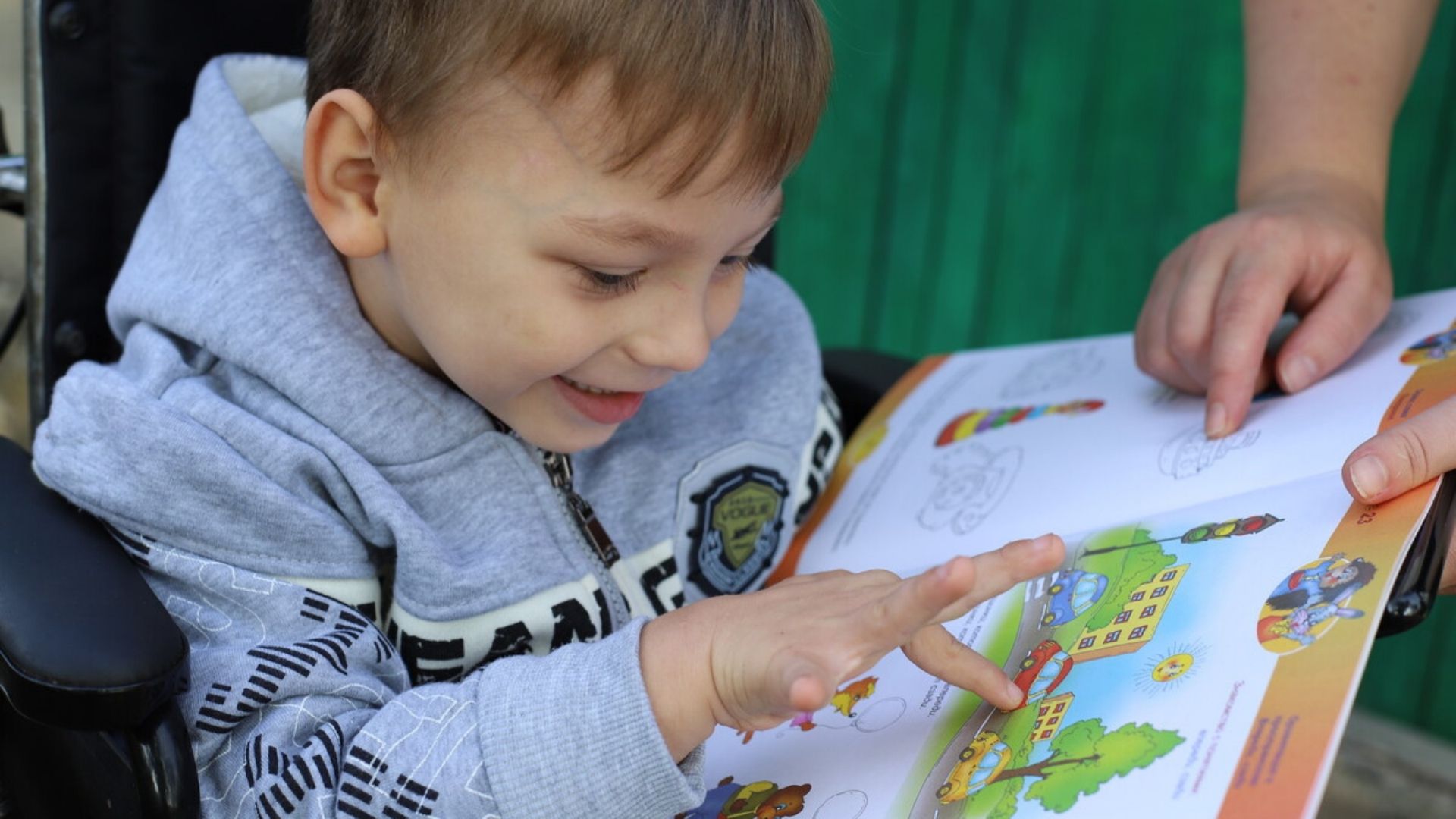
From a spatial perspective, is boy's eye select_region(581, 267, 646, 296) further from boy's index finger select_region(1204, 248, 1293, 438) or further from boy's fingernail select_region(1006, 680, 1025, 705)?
boy's index finger select_region(1204, 248, 1293, 438)

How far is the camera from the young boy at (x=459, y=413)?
841 mm

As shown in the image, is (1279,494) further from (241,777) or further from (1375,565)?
(241,777)

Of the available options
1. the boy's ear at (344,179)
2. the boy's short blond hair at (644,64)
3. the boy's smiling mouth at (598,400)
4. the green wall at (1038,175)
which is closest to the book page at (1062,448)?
the boy's smiling mouth at (598,400)

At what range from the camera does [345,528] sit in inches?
38.6

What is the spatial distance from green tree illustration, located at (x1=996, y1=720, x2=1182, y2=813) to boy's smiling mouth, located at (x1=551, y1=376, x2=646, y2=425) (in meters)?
0.40

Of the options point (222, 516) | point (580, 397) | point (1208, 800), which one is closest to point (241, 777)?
point (222, 516)

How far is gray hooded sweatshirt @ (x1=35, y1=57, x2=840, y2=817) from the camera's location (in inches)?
33.3

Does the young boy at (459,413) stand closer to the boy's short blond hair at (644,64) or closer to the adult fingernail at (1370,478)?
the boy's short blond hair at (644,64)

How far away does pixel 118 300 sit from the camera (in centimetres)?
109

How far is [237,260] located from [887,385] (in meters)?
0.70

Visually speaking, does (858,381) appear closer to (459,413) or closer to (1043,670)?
(459,413)

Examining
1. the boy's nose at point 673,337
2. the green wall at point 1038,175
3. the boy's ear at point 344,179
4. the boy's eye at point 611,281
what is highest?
the boy's ear at point 344,179

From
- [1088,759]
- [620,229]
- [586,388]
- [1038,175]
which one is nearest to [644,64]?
[620,229]

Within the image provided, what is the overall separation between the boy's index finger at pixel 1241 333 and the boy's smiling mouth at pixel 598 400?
1.45 feet
